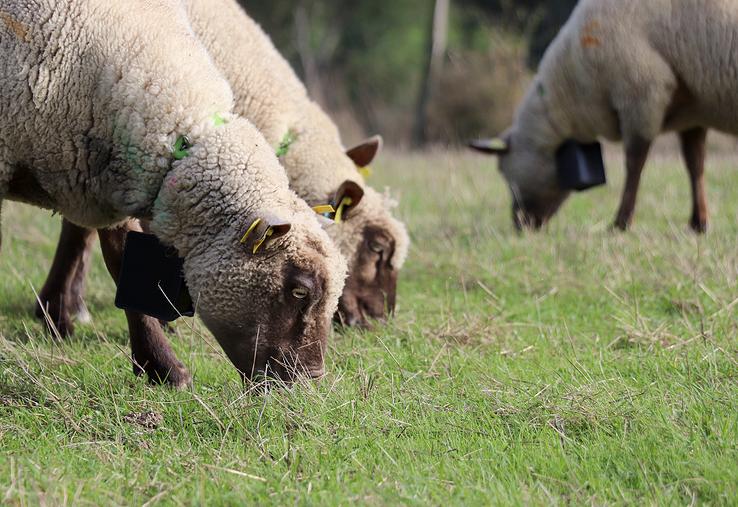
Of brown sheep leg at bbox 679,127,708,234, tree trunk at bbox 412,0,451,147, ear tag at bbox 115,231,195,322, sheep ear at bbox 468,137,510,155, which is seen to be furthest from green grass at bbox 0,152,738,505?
tree trunk at bbox 412,0,451,147

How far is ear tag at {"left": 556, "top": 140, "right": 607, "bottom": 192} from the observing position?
7.79 metres

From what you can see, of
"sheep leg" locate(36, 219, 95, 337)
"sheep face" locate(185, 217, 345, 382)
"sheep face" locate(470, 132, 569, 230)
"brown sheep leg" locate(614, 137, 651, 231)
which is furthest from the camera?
"sheep face" locate(470, 132, 569, 230)

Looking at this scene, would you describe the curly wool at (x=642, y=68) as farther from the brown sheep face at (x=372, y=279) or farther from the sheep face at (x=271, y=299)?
the sheep face at (x=271, y=299)

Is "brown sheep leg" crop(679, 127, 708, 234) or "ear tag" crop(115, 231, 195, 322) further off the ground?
"ear tag" crop(115, 231, 195, 322)

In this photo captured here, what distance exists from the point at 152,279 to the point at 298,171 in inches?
64.4

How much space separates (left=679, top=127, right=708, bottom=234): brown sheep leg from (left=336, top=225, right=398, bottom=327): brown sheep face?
10.6ft

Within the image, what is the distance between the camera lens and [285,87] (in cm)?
562

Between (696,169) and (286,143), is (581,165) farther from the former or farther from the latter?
(286,143)

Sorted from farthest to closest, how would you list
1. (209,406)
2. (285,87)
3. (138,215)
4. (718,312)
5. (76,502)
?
(285,87), (718,312), (138,215), (209,406), (76,502)

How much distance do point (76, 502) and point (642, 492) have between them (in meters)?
1.74

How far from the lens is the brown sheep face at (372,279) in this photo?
5426 millimetres

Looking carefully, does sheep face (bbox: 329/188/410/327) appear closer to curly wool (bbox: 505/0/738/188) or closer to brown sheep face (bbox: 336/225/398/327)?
brown sheep face (bbox: 336/225/398/327)

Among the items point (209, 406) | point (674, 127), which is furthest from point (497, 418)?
point (674, 127)

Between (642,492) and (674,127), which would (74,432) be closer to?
(642,492)
